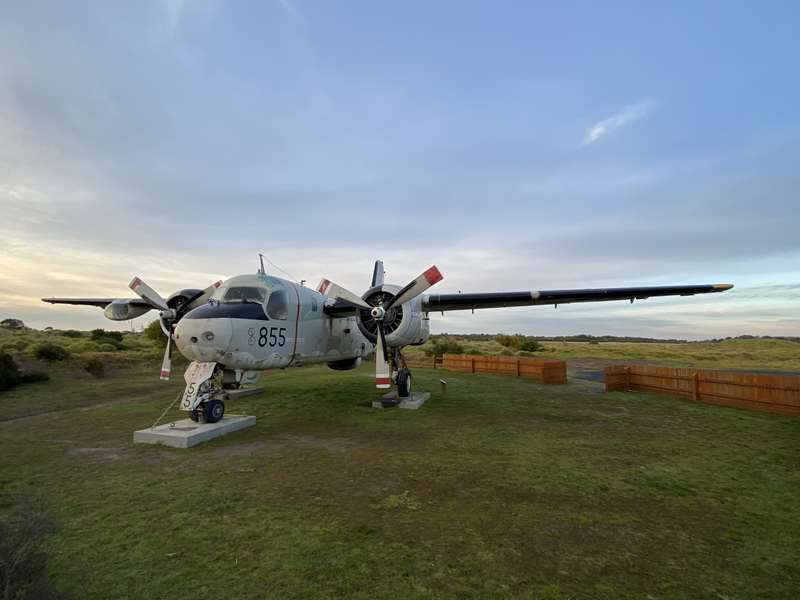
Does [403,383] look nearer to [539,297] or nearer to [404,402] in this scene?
[404,402]

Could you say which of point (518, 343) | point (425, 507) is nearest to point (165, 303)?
point (425, 507)

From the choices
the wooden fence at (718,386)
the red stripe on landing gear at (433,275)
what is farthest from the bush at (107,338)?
the wooden fence at (718,386)

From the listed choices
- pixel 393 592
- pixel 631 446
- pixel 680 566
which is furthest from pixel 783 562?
pixel 631 446

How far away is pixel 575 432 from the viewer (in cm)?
982

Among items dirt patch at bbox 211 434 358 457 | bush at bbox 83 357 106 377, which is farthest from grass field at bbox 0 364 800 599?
bush at bbox 83 357 106 377

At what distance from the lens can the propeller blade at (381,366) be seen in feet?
36.4

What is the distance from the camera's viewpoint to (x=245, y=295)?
1088 cm

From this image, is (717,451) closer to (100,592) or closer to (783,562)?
(783,562)

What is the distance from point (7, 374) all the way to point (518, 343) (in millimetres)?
44228

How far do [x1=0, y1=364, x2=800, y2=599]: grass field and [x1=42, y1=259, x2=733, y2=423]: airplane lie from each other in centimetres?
165

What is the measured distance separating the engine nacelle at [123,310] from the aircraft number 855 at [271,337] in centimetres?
610

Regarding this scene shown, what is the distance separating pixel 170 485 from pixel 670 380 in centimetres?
1650

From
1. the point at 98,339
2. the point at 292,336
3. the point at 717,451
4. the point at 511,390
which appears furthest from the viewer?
the point at 98,339

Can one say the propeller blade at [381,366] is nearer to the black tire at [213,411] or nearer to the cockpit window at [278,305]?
the cockpit window at [278,305]
